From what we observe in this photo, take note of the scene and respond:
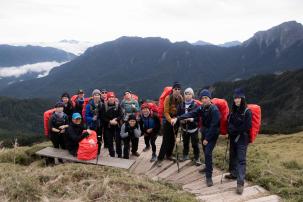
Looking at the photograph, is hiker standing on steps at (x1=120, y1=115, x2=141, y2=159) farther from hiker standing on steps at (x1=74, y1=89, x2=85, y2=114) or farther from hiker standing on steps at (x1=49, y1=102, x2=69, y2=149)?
hiker standing on steps at (x1=74, y1=89, x2=85, y2=114)

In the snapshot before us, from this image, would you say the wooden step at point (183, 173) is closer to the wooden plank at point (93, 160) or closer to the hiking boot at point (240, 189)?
the wooden plank at point (93, 160)

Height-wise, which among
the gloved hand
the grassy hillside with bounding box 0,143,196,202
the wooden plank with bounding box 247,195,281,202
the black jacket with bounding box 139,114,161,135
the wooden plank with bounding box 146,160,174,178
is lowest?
the wooden plank with bounding box 146,160,174,178

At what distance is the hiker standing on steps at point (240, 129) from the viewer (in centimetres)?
962

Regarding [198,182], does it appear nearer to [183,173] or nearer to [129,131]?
[183,173]

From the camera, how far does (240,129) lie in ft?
31.9

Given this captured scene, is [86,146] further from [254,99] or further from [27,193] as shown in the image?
[254,99]

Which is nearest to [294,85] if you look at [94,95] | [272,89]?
[272,89]

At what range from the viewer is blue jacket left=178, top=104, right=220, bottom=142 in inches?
402

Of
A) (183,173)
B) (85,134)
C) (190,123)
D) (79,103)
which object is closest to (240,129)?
(190,123)

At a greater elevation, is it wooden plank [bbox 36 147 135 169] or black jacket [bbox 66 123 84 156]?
black jacket [bbox 66 123 84 156]

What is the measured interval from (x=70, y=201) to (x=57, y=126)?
6.22m

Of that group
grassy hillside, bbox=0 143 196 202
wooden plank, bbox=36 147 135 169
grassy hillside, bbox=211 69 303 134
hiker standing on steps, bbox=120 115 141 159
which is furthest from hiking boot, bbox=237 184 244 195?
grassy hillside, bbox=211 69 303 134

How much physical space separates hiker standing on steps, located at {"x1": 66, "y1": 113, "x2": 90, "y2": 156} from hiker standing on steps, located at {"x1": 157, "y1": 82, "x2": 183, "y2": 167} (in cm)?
274

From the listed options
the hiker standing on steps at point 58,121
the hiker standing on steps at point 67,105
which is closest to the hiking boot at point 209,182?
the hiker standing on steps at point 58,121
